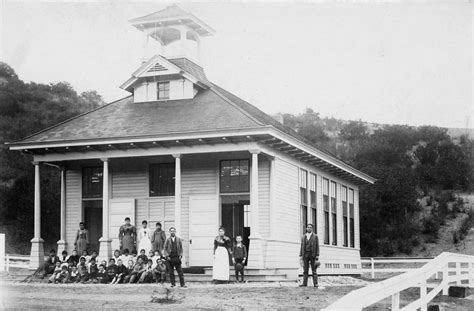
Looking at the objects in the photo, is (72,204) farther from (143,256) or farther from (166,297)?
(166,297)

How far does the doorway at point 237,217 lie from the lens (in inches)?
946

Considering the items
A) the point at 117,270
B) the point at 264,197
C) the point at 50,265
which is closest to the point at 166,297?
the point at 117,270

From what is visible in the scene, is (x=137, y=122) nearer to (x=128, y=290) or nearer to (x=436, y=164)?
(x=128, y=290)

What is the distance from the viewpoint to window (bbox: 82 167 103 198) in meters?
25.0

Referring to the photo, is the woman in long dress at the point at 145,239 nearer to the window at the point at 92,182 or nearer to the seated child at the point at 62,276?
the seated child at the point at 62,276

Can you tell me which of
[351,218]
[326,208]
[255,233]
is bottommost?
[255,233]

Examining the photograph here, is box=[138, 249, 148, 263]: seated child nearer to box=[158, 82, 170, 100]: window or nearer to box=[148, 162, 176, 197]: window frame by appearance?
box=[148, 162, 176, 197]: window frame

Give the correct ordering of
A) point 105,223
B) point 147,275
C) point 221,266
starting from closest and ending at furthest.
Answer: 1. point 221,266
2. point 147,275
3. point 105,223

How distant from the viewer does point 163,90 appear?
25.8 metres

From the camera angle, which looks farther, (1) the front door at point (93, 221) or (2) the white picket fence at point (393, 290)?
(1) the front door at point (93, 221)

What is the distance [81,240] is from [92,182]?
2.66m

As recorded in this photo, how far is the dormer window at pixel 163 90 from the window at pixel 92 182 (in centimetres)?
344

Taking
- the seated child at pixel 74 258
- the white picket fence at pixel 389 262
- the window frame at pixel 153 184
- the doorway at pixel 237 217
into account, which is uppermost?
the window frame at pixel 153 184

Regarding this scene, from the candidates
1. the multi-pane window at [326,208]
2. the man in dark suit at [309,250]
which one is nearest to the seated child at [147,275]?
the man in dark suit at [309,250]
